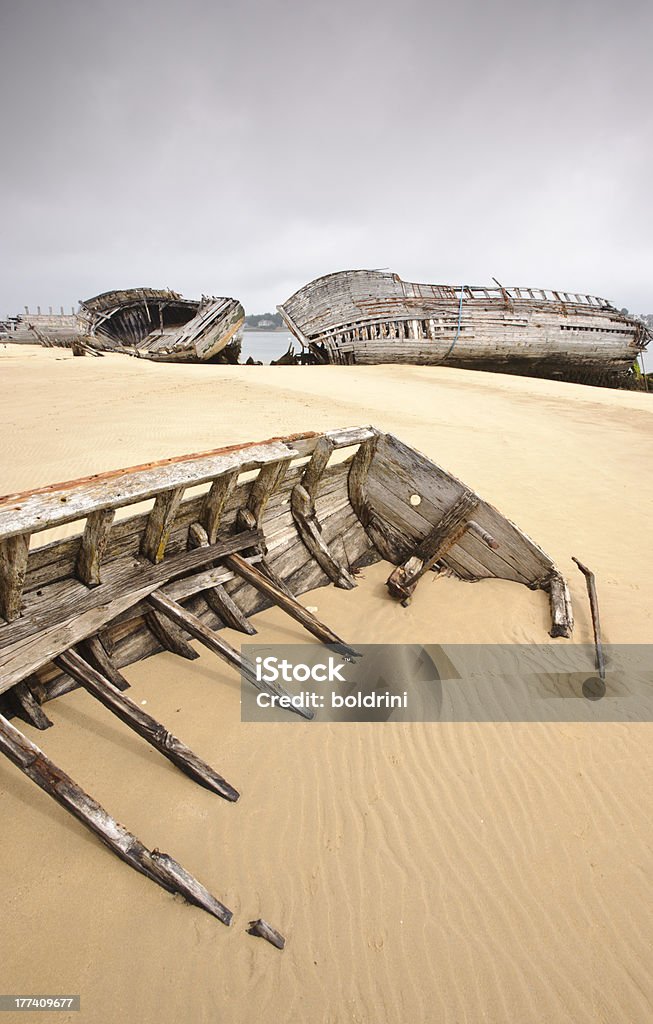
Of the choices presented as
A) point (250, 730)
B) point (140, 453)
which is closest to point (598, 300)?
point (140, 453)

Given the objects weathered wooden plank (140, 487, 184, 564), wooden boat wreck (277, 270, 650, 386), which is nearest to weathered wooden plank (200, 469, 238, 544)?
weathered wooden plank (140, 487, 184, 564)

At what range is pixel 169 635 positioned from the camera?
→ 127 inches

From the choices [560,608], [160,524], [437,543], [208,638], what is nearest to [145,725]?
[208,638]

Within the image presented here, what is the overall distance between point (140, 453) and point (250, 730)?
6.12 m

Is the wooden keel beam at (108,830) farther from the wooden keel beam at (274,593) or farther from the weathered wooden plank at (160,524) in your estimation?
the wooden keel beam at (274,593)

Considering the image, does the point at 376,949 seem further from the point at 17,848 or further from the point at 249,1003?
the point at 17,848

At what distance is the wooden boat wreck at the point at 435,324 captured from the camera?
18828mm

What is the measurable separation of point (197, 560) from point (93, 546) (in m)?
0.72

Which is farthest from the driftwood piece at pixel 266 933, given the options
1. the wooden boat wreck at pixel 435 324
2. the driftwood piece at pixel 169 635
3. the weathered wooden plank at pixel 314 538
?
the wooden boat wreck at pixel 435 324

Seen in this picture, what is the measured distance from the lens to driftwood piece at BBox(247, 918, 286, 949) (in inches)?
78.5

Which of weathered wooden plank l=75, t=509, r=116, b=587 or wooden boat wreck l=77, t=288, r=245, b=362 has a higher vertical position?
wooden boat wreck l=77, t=288, r=245, b=362

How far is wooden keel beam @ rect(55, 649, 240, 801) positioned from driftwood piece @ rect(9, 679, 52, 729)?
276mm

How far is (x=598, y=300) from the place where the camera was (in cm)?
2269

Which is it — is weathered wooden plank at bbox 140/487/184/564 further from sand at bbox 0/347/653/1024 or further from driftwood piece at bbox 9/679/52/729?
driftwood piece at bbox 9/679/52/729
